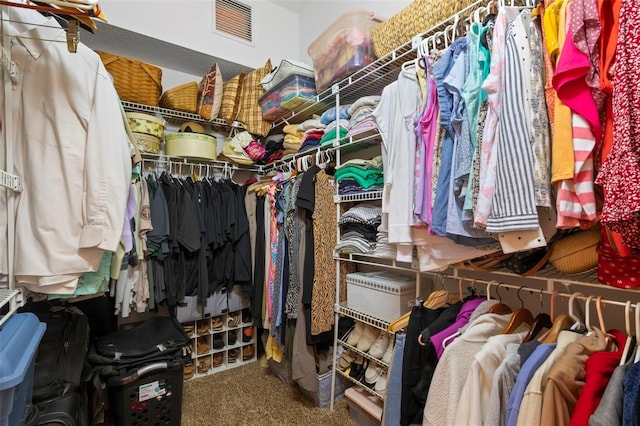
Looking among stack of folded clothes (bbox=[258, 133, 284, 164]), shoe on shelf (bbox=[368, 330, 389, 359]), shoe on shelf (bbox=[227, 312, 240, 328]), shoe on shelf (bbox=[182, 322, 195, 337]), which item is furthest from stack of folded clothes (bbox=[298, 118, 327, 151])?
shoe on shelf (bbox=[182, 322, 195, 337])

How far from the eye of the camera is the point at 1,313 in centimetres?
90

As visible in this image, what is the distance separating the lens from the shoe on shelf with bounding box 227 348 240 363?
2533mm

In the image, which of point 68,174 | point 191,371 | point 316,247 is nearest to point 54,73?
point 68,174

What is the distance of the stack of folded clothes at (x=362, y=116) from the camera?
1.61m

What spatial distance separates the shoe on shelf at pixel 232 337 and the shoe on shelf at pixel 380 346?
53.3 inches

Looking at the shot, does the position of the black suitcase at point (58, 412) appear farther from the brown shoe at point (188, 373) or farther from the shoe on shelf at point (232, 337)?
the shoe on shelf at point (232, 337)

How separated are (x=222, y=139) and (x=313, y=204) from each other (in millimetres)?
1393

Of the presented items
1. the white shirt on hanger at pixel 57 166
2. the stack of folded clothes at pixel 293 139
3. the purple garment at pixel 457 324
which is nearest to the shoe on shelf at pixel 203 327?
the stack of folded clothes at pixel 293 139

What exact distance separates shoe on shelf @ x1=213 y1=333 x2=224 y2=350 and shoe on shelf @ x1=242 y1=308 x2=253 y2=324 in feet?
0.69

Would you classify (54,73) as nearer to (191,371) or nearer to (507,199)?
(507,199)

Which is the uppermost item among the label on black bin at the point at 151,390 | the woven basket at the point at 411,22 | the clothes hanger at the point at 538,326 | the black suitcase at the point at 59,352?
the woven basket at the point at 411,22

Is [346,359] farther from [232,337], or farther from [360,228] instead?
[232,337]

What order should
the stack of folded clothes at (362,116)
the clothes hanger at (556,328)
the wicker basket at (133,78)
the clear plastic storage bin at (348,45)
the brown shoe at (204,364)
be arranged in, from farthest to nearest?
the brown shoe at (204,364) < the wicker basket at (133,78) < the clear plastic storage bin at (348,45) < the stack of folded clothes at (362,116) < the clothes hanger at (556,328)

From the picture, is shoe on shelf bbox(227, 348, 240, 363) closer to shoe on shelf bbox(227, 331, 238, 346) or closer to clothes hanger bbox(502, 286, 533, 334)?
shoe on shelf bbox(227, 331, 238, 346)
